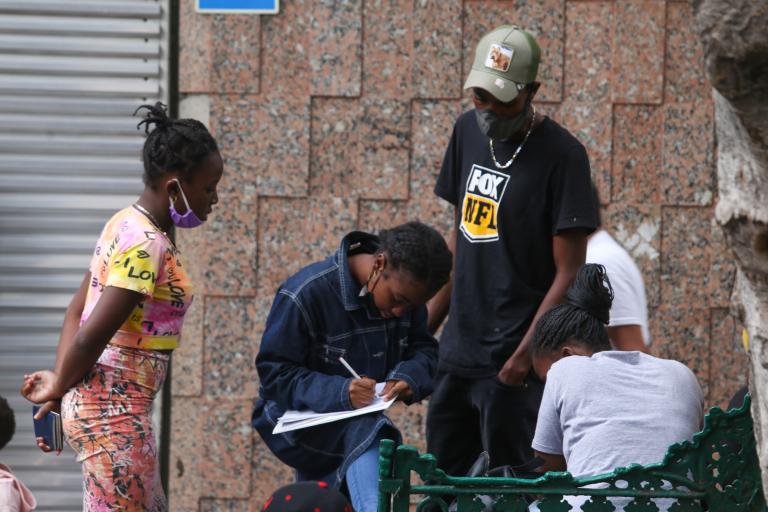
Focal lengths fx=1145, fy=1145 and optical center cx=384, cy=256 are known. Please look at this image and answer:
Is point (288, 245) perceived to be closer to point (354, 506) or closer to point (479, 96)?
point (479, 96)

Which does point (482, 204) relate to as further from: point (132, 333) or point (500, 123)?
point (132, 333)

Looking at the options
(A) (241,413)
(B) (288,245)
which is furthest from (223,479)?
(B) (288,245)

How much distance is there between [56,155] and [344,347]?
8.25 feet

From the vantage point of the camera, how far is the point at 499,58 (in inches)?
154

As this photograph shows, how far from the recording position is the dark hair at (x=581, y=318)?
3.46m

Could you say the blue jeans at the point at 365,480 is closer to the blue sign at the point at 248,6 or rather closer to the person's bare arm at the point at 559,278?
the person's bare arm at the point at 559,278

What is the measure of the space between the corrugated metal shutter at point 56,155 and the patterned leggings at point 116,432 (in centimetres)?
213

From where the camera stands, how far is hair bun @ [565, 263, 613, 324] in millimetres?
3514

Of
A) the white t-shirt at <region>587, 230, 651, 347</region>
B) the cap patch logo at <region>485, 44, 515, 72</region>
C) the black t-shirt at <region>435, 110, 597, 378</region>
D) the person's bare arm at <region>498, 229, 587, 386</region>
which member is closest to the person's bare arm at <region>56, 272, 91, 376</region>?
the black t-shirt at <region>435, 110, 597, 378</region>

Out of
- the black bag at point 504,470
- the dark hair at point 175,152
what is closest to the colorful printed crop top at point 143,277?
the dark hair at point 175,152

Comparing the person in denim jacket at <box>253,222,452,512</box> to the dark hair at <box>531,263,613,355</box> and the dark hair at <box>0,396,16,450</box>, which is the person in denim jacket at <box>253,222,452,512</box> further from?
the dark hair at <box>0,396,16,450</box>

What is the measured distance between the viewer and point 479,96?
3947mm

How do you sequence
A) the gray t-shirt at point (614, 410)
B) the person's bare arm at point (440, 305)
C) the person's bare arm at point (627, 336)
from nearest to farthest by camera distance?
the gray t-shirt at point (614, 410), the person's bare arm at point (440, 305), the person's bare arm at point (627, 336)

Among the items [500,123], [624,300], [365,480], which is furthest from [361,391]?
[624,300]
